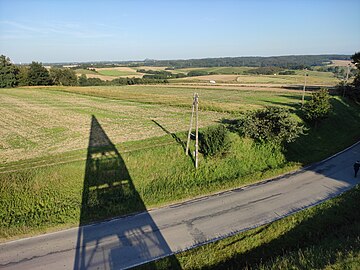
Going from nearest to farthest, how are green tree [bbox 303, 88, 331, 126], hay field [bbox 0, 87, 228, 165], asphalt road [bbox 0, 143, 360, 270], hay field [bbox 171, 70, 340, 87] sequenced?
asphalt road [bbox 0, 143, 360, 270]
hay field [bbox 0, 87, 228, 165]
green tree [bbox 303, 88, 331, 126]
hay field [bbox 171, 70, 340, 87]

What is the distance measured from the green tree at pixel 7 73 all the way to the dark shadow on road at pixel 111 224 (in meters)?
69.9

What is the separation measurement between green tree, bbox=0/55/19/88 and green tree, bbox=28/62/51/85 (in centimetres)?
424

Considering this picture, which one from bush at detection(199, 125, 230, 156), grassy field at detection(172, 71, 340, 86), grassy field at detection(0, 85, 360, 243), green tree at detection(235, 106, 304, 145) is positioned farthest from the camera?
grassy field at detection(172, 71, 340, 86)

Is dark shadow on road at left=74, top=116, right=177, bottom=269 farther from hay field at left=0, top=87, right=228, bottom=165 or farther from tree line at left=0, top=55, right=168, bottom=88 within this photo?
tree line at left=0, top=55, right=168, bottom=88

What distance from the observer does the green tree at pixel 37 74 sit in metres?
77.6

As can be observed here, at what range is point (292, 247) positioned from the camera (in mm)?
11375

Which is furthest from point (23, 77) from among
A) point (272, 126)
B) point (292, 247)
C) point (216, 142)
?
point (292, 247)

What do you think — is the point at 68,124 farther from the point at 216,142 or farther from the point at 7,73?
the point at 7,73

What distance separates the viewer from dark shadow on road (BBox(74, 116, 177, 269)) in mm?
11203

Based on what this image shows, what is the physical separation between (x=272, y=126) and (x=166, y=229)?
13.6m

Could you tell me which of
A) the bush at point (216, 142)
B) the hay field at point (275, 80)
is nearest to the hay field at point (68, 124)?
the bush at point (216, 142)

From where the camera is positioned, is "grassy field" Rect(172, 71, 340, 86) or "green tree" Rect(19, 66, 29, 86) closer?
"green tree" Rect(19, 66, 29, 86)

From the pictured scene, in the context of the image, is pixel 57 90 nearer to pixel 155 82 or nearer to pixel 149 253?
pixel 155 82

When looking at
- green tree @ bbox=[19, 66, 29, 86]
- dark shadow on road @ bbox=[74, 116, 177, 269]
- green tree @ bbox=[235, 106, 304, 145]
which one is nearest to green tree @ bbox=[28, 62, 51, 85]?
green tree @ bbox=[19, 66, 29, 86]
